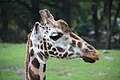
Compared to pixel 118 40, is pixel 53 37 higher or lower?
higher

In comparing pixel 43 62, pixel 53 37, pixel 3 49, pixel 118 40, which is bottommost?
pixel 118 40

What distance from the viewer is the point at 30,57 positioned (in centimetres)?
366

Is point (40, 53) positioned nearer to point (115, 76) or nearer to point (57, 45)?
point (57, 45)

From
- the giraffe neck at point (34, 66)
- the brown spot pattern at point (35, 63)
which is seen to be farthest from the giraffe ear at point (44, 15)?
the brown spot pattern at point (35, 63)

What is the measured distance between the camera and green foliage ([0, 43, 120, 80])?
9522 millimetres

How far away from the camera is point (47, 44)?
361cm

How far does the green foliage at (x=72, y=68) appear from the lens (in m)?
9.52

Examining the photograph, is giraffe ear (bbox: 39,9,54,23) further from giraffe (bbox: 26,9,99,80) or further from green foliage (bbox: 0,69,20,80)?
green foliage (bbox: 0,69,20,80)

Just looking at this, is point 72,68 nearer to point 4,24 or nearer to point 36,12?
point 36,12

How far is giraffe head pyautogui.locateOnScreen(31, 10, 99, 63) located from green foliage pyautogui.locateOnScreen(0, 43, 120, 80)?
538 cm

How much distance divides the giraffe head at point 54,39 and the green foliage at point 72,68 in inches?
212

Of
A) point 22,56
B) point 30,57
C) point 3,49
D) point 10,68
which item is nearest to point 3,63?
point 10,68

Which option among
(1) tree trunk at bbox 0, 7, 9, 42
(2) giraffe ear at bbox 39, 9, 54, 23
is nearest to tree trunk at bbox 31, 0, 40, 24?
(1) tree trunk at bbox 0, 7, 9, 42

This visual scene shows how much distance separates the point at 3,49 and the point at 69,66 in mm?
4236
